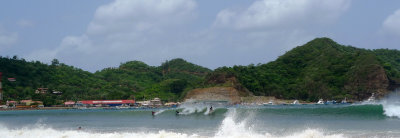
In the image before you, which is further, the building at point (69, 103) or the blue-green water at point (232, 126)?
the building at point (69, 103)

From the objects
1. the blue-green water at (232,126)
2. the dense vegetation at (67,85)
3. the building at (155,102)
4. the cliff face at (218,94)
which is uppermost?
the dense vegetation at (67,85)

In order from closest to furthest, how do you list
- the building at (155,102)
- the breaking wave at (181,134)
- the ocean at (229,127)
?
the breaking wave at (181,134) → the ocean at (229,127) → the building at (155,102)

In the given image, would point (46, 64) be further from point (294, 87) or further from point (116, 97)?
point (294, 87)

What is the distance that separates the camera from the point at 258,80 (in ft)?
543

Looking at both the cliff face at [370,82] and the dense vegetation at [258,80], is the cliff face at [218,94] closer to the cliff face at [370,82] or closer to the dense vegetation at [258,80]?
the dense vegetation at [258,80]

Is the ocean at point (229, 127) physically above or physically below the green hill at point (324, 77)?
below

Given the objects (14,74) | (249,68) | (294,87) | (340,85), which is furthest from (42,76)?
(340,85)

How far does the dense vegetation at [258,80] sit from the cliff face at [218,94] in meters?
4.44

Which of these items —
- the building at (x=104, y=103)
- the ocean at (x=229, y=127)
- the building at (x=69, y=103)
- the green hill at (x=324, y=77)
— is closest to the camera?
the ocean at (x=229, y=127)

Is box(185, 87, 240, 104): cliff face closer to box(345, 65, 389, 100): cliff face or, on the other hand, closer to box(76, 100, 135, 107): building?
box(76, 100, 135, 107): building

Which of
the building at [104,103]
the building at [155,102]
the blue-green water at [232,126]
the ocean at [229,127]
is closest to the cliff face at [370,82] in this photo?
the building at [155,102]

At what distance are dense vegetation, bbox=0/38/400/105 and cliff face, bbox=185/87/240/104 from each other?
444 cm

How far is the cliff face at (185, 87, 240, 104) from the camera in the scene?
13550 centimetres

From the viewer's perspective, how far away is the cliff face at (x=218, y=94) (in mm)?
135500
